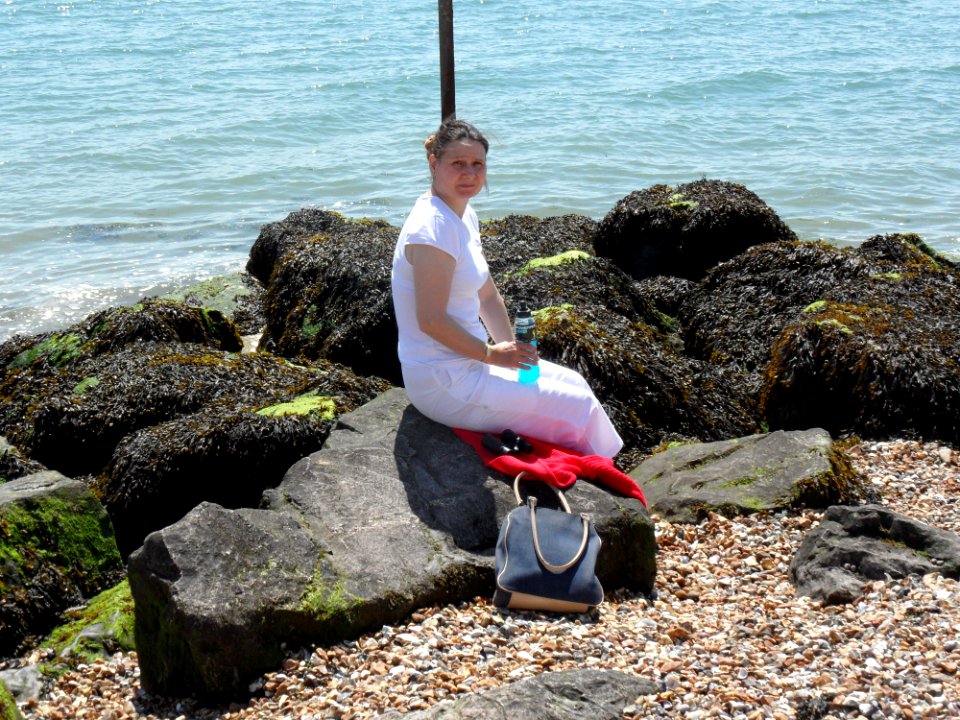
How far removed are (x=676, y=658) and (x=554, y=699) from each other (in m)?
0.67

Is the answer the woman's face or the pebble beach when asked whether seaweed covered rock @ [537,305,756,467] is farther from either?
the woman's face

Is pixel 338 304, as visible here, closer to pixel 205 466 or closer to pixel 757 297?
pixel 205 466

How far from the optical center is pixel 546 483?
5.00 m

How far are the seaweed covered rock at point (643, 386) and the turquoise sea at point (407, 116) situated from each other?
25.7 ft

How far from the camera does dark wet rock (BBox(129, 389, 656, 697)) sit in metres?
4.18

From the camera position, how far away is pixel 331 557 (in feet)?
15.0

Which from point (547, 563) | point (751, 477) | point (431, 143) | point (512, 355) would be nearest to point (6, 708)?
point (547, 563)

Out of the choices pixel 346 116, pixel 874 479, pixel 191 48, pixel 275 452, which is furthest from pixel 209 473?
pixel 191 48

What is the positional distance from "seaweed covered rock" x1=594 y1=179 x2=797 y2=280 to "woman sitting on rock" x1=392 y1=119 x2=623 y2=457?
4.97 metres

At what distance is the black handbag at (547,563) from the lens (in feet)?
14.7

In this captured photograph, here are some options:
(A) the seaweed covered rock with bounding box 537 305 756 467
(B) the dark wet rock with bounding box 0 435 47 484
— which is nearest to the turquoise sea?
(B) the dark wet rock with bounding box 0 435 47 484

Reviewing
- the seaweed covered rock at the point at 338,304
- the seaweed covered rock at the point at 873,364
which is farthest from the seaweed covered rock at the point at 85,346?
the seaweed covered rock at the point at 873,364

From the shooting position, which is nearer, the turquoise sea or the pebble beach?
the pebble beach

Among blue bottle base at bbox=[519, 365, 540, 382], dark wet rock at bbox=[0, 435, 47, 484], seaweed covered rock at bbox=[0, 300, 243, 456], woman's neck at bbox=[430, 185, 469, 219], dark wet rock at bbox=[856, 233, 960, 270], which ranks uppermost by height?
woman's neck at bbox=[430, 185, 469, 219]
